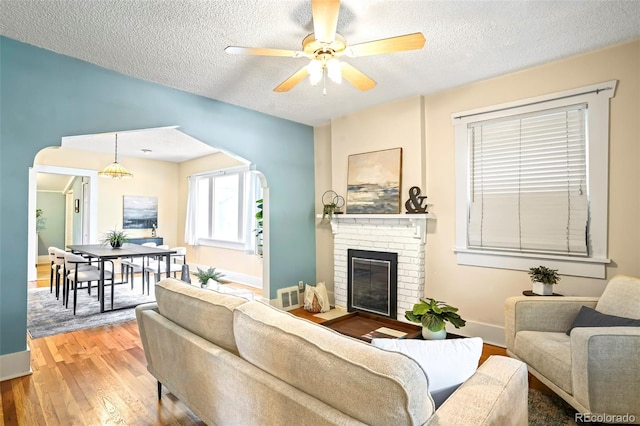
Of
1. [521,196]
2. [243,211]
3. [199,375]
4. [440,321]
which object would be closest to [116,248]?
[243,211]

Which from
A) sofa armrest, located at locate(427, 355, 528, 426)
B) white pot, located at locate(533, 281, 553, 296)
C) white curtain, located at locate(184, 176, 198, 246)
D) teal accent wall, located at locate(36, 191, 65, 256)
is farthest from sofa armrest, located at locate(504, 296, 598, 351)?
teal accent wall, located at locate(36, 191, 65, 256)

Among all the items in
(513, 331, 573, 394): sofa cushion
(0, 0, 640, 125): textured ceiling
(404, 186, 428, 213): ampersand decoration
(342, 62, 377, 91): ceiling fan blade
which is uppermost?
(0, 0, 640, 125): textured ceiling

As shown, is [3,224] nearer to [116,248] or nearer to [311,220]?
[116,248]

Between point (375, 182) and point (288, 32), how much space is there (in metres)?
2.14

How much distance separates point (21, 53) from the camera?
2607 mm

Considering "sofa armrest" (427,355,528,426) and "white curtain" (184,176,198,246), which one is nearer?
"sofa armrest" (427,355,528,426)

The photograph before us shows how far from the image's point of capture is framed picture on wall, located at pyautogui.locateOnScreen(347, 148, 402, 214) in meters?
3.95

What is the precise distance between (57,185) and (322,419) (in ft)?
33.9

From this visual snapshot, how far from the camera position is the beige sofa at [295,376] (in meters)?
0.98

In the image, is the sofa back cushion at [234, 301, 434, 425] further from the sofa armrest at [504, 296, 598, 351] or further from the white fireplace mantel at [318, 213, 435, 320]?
the white fireplace mantel at [318, 213, 435, 320]

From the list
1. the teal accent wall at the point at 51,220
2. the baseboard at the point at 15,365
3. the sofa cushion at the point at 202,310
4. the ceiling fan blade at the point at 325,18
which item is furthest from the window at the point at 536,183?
the teal accent wall at the point at 51,220

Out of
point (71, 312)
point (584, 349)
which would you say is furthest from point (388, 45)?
point (71, 312)

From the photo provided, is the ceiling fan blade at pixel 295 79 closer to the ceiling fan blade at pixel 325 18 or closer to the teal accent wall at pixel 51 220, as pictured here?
the ceiling fan blade at pixel 325 18

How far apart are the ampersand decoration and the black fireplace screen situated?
0.59m
